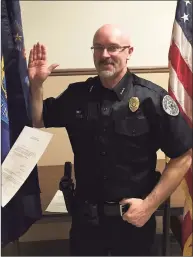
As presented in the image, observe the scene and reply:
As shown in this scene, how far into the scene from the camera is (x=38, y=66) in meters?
1.12

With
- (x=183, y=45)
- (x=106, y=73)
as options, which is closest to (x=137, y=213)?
(x=106, y=73)

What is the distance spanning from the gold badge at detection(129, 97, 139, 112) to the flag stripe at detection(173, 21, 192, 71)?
0.70 ft

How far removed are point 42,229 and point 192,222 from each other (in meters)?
1.22

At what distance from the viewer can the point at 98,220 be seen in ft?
3.90

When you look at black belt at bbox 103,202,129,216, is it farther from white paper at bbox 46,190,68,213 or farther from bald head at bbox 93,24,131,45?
bald head at bbox 93,24,131,45

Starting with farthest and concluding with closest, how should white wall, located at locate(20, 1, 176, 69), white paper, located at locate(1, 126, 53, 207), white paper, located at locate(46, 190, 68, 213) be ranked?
white wall, located at locate(20, 1, 176, 69), white paper, located at locate(46, 190, 68, 213), white paper, located at locate(1, 126, 53, 207)

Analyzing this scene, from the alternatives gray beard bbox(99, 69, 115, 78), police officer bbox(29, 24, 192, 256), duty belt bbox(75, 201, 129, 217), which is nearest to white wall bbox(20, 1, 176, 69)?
police officer bbox(29, 24, 192, 256)

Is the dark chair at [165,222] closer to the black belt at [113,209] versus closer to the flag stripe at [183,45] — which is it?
the black belt at [113,209]

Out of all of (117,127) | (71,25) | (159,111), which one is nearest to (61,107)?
(117,127)

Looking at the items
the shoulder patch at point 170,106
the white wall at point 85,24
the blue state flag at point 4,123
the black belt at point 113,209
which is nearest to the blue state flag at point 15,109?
the blue state flag at point 4,123

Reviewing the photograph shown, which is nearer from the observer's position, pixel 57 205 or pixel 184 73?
pixel 184 73

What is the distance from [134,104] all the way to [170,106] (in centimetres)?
12

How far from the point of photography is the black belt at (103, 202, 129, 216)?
115 cm

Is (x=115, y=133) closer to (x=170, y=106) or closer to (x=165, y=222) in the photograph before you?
(x=170, y=106)
